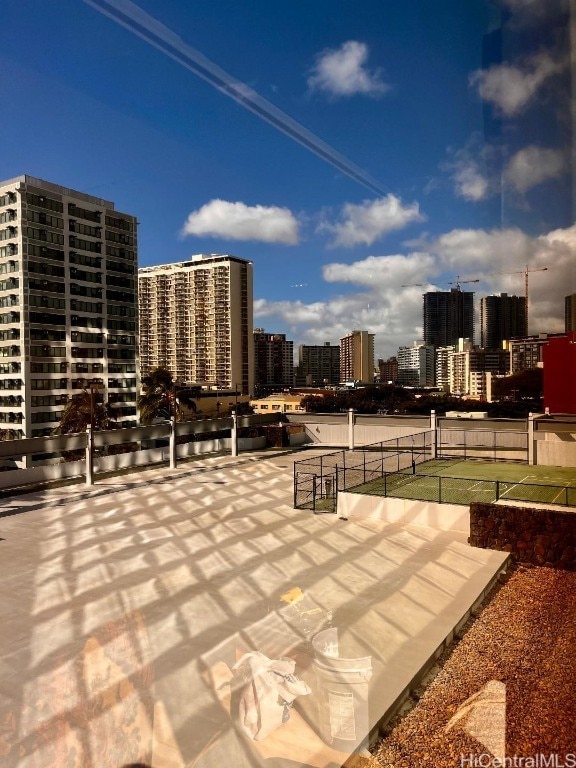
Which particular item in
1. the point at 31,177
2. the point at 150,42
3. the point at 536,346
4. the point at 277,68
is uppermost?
the point at 31,177

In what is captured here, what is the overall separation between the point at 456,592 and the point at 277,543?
1.98m

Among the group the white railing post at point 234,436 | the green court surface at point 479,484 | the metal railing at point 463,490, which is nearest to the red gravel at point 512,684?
the metal railing at point 463,490

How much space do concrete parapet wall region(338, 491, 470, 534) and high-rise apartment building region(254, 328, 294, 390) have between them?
25628 mm

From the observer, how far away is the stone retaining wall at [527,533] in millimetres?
4602

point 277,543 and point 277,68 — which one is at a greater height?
point 277,68

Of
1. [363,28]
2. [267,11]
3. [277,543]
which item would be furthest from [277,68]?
[277,543]

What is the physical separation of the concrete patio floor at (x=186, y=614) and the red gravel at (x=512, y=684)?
16cm

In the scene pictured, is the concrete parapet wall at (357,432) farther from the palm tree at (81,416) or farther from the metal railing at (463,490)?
the palm tree at (81,416)

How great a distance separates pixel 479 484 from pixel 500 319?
135 inches

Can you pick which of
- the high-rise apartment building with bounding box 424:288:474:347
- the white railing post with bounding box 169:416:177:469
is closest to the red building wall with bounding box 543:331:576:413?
the high-rise apartment building with bounding box 424:288:474:347

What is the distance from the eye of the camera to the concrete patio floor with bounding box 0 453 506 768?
2225mm

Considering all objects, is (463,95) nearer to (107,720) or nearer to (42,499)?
(107,720)

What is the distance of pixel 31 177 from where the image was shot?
80.9ft

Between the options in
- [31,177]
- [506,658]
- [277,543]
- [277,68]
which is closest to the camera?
[506,658]
